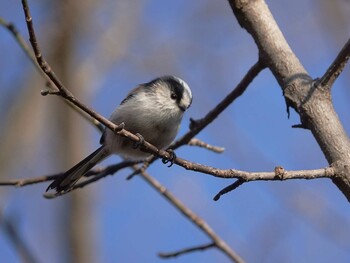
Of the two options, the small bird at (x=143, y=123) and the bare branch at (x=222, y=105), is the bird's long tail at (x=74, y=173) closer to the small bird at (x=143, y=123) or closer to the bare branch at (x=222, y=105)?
the small bird at (x=143, y=123)

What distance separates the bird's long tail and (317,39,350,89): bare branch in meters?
1.14

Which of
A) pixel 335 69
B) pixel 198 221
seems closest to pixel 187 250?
pixel 198 221

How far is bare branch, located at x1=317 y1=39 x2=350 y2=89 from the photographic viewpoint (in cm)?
159

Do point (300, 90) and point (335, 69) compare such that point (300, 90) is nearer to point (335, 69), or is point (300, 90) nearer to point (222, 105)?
point (335, 69)

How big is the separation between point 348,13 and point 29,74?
3.50 meters

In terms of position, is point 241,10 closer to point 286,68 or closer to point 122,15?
point 286,68

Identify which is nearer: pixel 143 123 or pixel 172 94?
pixel 143 123

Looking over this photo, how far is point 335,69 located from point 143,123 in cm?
99

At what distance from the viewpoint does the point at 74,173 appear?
2.39 metres

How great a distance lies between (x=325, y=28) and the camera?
8.82ft

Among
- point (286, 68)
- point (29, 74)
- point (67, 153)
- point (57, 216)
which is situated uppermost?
point (286, 68)

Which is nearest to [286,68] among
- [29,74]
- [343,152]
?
[343,152]

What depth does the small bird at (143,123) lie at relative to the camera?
239cm

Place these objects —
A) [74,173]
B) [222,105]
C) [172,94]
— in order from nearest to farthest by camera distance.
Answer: [222,105] → [74,173] → [172,94]
